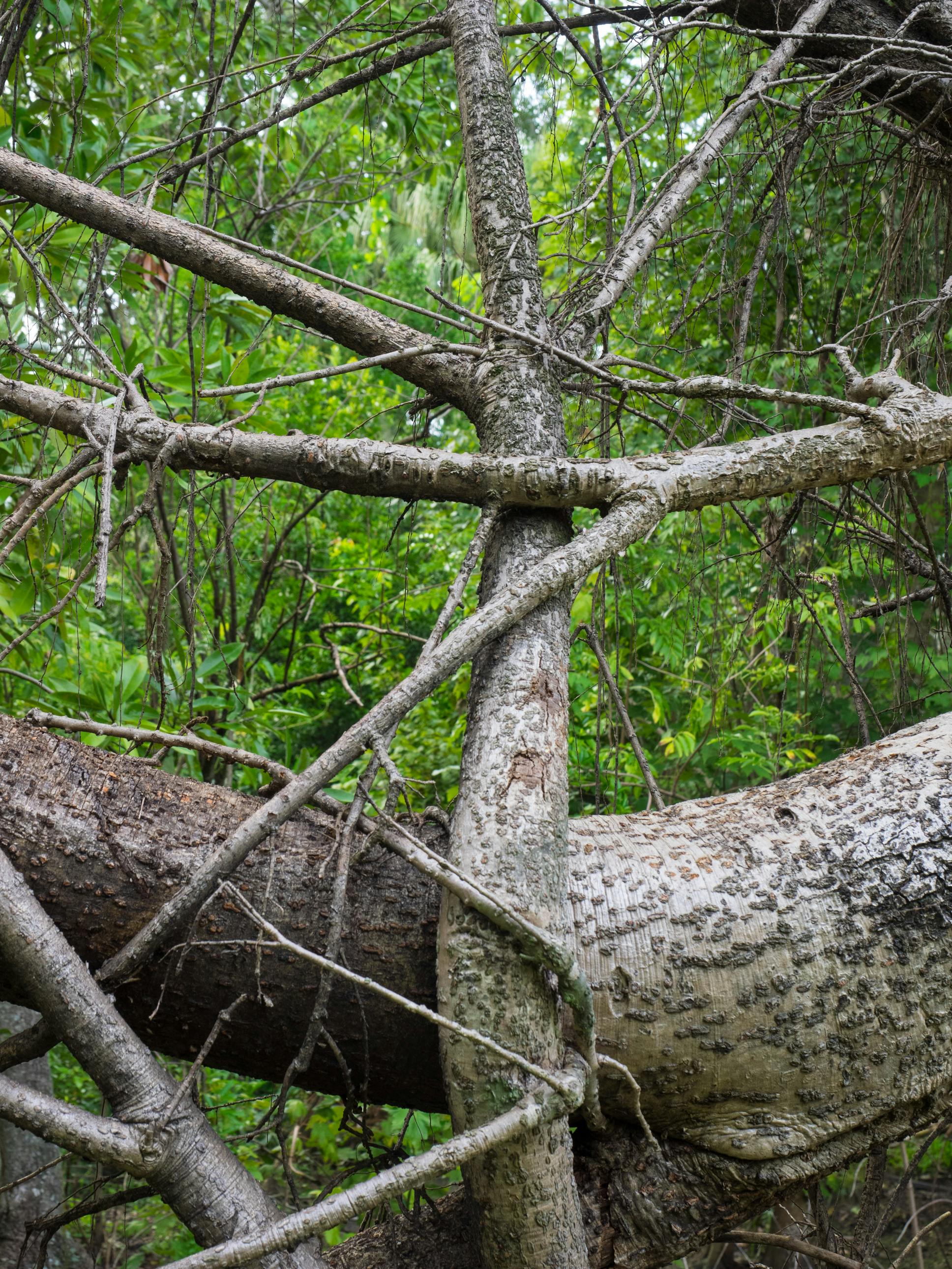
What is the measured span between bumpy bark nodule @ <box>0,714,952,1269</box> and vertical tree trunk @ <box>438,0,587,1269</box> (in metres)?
0.10

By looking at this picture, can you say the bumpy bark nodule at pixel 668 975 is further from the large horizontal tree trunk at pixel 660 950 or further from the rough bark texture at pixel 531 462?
the rough bark texture at pixel 531 462

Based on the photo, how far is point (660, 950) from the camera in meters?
1.17

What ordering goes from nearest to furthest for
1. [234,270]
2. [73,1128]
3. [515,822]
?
[73,1128] → [515,822] → [234,270]

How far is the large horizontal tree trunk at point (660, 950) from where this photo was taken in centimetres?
114

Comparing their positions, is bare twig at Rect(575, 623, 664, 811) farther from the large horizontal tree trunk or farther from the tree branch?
the tree branch

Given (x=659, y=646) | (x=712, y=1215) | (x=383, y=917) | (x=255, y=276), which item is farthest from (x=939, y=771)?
(x=659, y=646)

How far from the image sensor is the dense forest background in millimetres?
1779

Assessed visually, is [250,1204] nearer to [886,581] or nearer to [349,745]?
[349,745]

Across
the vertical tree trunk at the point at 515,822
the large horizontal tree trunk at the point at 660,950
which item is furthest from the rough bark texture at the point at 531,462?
the large horizontal tree trunk at the point at 660,950

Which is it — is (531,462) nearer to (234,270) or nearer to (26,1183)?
(234,270)

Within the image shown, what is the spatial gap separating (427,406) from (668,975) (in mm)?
1050

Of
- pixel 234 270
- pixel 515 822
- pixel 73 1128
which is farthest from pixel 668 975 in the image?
pixel 234 270

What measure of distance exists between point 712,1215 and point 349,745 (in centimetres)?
73

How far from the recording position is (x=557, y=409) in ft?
5.16
